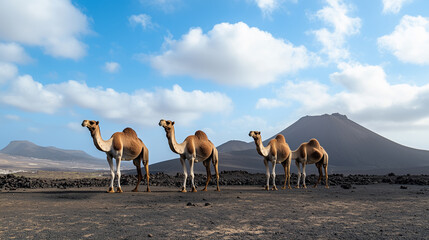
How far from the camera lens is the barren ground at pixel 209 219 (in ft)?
19.7

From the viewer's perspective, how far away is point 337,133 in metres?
117

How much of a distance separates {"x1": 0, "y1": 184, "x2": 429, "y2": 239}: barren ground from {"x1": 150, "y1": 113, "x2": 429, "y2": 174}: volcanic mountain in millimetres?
62295

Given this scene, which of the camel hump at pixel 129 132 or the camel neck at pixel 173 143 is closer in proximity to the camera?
the camel neck at pixel 173 143

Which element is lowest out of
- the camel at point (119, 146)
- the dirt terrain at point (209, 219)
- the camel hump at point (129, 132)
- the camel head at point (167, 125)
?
the dirt terrain at point (209, 219)

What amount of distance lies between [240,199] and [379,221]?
4.77 m

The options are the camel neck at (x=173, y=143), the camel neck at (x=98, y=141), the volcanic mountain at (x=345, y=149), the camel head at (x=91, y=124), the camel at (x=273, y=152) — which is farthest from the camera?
the volcanic mountain at (x=345, y=149)

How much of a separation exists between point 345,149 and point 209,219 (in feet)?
356

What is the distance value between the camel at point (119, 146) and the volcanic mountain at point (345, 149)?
192ft

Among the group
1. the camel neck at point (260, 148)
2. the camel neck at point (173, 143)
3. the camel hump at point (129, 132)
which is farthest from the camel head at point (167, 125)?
the camel neck at point (260, 148)

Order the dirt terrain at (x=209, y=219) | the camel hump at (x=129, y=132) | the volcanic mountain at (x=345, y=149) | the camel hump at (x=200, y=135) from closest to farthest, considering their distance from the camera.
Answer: the dirt terrain at (x=209, y=219)
the camel hump at (x=129, y=132)
the camel hump at (x=200, y=135)
the volcanic mountain at (x=345, y=149)

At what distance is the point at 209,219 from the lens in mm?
7383

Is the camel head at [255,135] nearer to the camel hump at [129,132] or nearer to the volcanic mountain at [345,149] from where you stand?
the camel hump at [129,132]

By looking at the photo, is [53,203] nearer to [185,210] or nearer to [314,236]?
[185,210]

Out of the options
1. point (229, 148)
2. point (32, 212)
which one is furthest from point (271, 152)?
point (229, 148)
